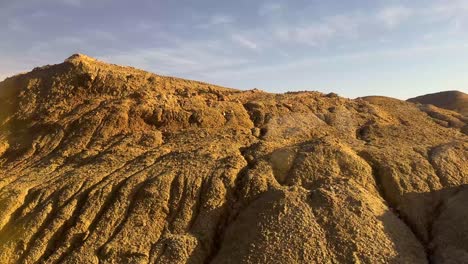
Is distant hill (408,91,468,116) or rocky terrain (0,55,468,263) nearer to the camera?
rocky terrain (0,55,468,263)

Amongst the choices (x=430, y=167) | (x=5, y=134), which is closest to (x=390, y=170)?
(x=430, y=167)

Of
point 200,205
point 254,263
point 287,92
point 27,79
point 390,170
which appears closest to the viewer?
point 254,263

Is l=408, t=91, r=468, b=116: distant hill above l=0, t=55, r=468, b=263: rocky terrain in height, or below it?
above

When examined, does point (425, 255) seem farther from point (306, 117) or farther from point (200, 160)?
point (306, 117)

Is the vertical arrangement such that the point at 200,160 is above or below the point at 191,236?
above

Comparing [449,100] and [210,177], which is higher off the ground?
[449,100]
